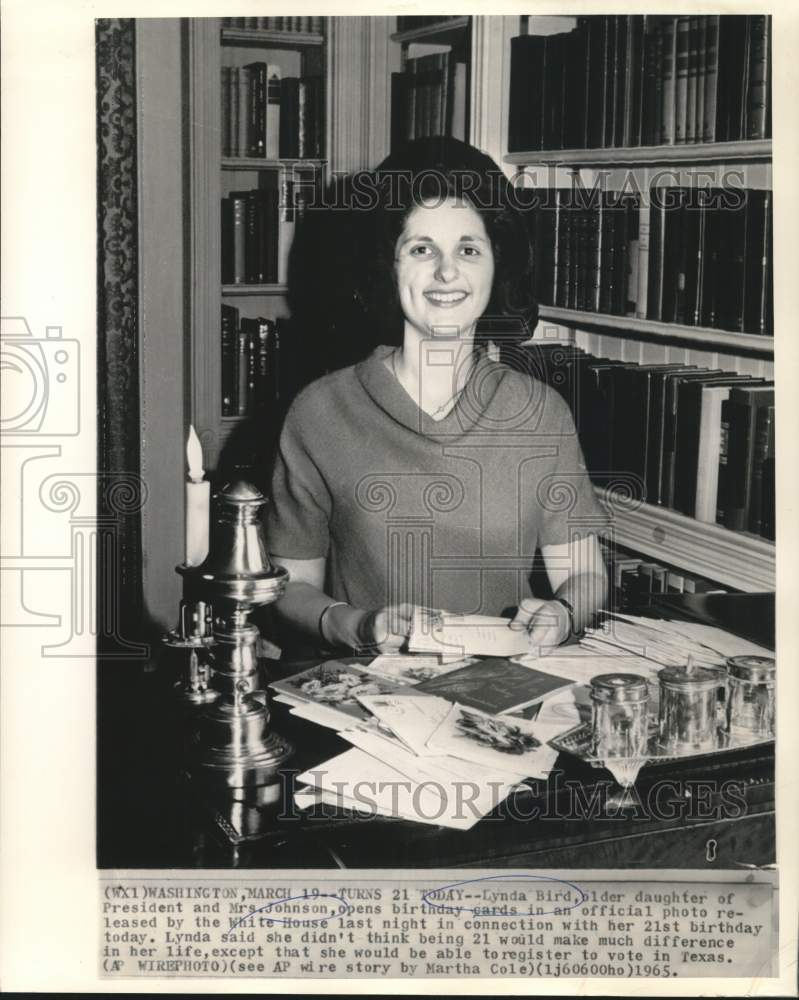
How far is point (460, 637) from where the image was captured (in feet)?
4.69

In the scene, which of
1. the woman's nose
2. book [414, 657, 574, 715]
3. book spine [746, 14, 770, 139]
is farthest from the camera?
the woman's nose

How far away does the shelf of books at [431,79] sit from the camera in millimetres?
2439

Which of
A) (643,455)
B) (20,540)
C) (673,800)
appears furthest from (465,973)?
(643,455)

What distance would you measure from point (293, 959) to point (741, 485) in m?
1.16

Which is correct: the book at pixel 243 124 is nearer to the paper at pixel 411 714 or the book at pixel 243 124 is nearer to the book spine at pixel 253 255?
the book spine at pixel 253 255

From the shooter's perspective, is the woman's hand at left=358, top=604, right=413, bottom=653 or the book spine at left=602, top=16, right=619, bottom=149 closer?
the woman's hand at left=358, top=604, right=413, bottom=653

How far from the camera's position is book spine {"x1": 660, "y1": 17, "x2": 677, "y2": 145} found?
1.91 metres

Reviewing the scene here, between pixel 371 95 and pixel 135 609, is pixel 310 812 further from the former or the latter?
pixel 371 95

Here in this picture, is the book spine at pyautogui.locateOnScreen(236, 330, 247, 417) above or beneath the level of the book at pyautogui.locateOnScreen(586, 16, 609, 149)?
beneath

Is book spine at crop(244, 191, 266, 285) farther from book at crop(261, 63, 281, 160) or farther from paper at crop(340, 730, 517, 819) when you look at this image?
paper at crop(340, 730, 517, 819)

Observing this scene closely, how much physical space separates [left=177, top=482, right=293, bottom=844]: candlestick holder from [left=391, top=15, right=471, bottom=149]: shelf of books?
1.64 meters

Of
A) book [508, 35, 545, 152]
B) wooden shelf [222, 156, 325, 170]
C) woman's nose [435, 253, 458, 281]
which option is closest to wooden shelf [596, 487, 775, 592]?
woman's nose [435, 253, 458, 281]

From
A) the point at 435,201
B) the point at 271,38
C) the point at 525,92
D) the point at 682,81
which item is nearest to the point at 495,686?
the point at 435,201

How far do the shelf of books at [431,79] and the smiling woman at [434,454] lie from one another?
55 cm
